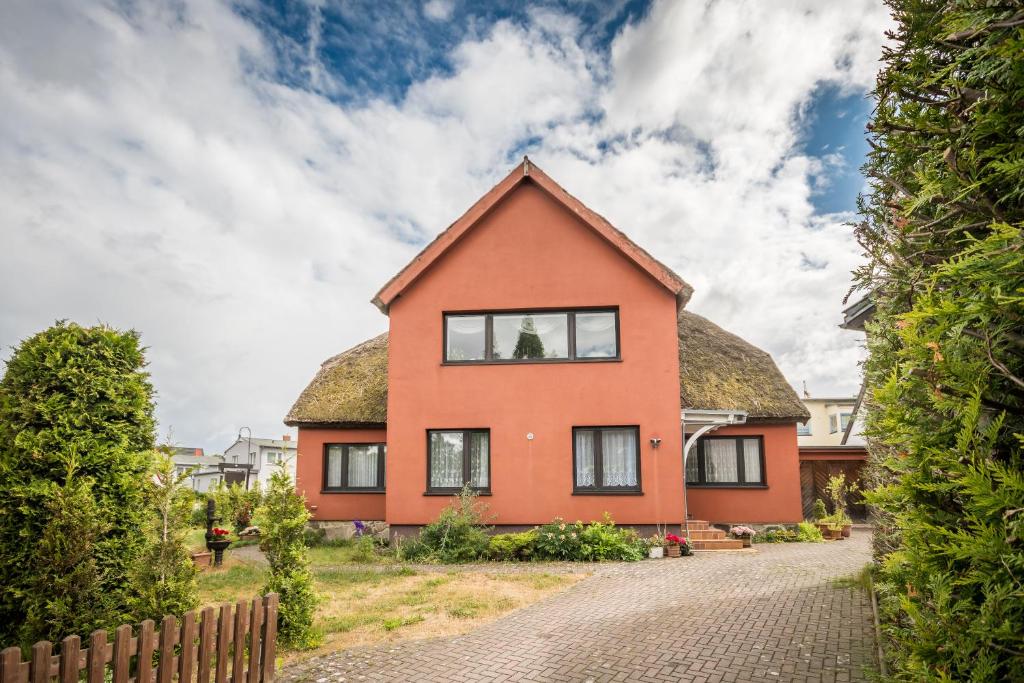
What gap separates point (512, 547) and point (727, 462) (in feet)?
26.9

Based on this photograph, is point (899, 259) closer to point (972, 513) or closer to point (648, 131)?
point (972, 513)

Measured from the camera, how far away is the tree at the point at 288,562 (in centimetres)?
688

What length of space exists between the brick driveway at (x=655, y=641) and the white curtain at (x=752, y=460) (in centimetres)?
736

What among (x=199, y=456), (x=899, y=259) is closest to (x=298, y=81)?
(x=899, y=259)

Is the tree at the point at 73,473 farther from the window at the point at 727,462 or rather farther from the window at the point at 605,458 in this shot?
the window at the point at 727,462

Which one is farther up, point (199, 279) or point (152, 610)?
point (199, 279)

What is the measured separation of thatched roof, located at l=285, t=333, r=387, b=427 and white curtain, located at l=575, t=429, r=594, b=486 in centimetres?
640

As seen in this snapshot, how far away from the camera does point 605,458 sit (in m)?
14.5

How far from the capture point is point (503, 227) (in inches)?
607

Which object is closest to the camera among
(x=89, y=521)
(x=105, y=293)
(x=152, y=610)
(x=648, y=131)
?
(x=89, y=521)

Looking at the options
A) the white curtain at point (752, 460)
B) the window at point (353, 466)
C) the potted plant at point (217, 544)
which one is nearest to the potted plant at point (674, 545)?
the white curtain at point (752, 460)

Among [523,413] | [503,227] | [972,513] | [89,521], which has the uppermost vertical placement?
[503,227]

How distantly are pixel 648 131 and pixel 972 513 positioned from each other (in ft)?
52.5

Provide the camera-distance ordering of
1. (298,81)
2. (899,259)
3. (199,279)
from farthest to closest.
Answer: (199,279)
(298,81)
(899,259)
